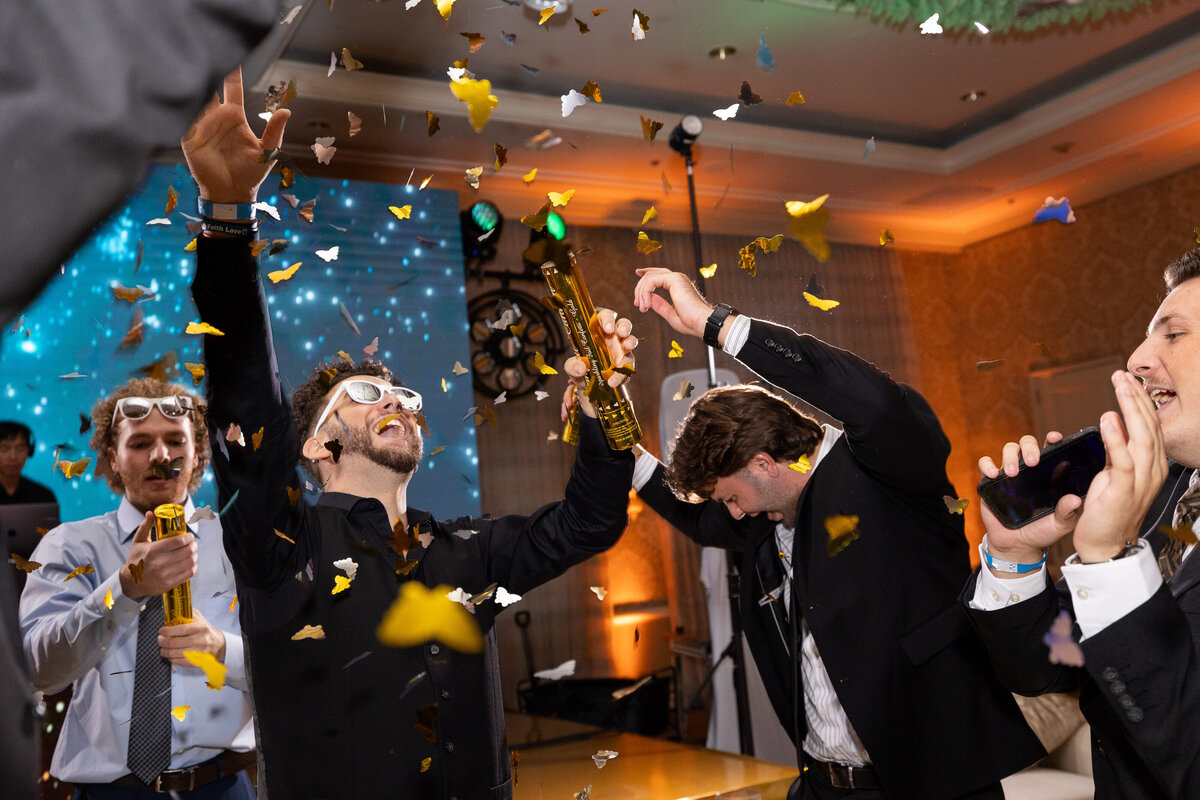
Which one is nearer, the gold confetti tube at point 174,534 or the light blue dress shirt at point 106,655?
the gold confetti tube at point 174,534

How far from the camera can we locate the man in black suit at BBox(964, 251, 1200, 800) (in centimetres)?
→ 100

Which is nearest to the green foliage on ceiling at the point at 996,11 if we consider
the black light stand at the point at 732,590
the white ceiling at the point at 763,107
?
the white ceiling at the point at 763,107

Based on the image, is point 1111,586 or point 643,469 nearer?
point 1111,586

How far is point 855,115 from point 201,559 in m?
3.61

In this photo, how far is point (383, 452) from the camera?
1.79 metres

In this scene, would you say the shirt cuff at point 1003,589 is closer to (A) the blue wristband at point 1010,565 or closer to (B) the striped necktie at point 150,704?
(A) the blue wristband at point 1010,565

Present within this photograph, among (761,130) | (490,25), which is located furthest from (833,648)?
(761,130)

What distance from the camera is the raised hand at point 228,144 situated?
1.21m

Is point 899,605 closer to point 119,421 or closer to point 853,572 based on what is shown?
point 853,572

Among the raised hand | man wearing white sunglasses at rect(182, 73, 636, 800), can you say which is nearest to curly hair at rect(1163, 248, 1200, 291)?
man wearing white sunglasses at rect(182, 73, 636, 800)

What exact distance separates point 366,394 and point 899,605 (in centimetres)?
115

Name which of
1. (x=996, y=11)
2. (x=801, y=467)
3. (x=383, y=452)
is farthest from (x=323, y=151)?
(x=996, y=11)

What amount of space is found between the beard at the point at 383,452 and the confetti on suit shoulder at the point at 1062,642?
1.13 m

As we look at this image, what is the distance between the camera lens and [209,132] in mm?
1224
